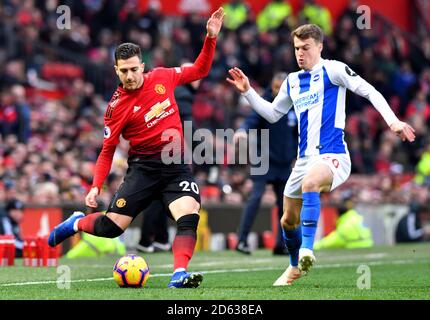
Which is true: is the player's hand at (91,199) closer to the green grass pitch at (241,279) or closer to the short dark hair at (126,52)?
the green grass pitch at (241,279)

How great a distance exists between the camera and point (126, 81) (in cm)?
917

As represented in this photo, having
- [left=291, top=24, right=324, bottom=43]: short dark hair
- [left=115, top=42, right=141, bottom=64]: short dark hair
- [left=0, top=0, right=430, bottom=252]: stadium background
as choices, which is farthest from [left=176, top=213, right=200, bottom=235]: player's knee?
[left=0, top=0, right=430, bottom=252]: stadium background

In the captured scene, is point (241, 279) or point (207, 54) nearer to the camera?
point (207, 54)

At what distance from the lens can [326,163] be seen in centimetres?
921

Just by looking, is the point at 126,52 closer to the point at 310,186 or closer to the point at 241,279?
the point at 310,186

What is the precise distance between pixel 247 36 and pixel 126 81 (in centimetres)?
1531

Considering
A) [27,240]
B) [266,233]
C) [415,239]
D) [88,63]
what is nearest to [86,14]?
[88,63]

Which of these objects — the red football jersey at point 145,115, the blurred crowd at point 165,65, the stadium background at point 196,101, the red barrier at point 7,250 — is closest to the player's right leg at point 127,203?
the red football jersey at point 145,115

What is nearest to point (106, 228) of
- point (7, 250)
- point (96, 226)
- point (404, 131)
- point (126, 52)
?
point (96, 226)

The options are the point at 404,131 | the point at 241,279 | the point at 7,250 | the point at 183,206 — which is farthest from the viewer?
the point at 7,250

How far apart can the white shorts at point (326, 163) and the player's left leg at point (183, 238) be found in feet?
2.91

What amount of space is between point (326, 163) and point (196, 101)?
12.4m

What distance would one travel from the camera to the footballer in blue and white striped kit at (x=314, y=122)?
29.9 ft

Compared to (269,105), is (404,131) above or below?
below
